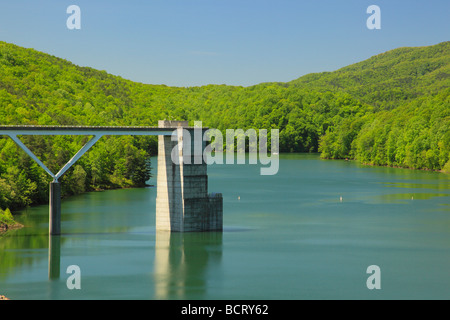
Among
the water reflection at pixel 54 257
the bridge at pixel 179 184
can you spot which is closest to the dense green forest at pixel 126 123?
the bridge at pixel 179 184

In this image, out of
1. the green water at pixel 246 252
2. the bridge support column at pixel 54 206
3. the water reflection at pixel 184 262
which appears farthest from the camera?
the bridge support column at pixel 54 206

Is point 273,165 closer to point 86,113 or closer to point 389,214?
point 86,113

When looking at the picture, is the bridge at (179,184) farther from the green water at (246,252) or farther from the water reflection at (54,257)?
the water reflection at (54,257)

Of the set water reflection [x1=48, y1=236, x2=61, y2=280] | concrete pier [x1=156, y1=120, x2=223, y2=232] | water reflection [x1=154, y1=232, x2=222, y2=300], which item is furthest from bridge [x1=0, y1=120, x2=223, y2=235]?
water reflection [x1=48, y1=236, x2=61, y2=280]

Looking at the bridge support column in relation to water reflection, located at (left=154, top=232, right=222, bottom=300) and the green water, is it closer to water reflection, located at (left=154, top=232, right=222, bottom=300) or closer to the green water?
the green water

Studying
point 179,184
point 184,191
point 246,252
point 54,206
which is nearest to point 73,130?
point 54,206

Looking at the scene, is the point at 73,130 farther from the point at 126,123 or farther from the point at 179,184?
the point at 126,123
